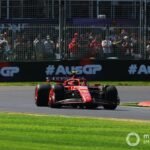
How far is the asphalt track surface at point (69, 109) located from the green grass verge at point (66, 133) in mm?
1765

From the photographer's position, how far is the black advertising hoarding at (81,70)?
30.8 m

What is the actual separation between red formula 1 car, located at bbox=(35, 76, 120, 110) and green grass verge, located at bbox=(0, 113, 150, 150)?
133 inches

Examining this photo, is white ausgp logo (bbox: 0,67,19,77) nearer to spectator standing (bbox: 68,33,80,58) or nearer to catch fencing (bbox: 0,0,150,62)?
catch fencing (bbox: 0,0,150,62)

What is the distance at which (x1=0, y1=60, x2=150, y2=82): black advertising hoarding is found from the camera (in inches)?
1213

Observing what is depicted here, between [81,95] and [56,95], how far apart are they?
2.33ft

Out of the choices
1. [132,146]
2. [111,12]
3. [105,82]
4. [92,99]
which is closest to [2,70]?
[105,82]

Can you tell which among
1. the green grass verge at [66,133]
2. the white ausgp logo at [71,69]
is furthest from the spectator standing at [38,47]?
the green grass verge at [66,133]

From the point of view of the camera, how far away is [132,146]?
1103 centimetres

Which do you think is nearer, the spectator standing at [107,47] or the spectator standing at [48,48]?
the spectator standing at [48,48]

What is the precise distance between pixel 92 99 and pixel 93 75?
484 inches

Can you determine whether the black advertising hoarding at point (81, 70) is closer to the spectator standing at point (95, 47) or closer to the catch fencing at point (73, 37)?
the catch fencing at point (73, 37)

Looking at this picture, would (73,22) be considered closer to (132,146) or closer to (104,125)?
(104,125)

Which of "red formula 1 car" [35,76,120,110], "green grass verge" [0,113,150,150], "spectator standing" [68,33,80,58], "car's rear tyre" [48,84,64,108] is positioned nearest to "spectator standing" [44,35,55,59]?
"spectator standing" [68,33,80,58]

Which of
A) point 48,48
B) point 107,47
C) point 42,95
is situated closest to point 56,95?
point 42,95
